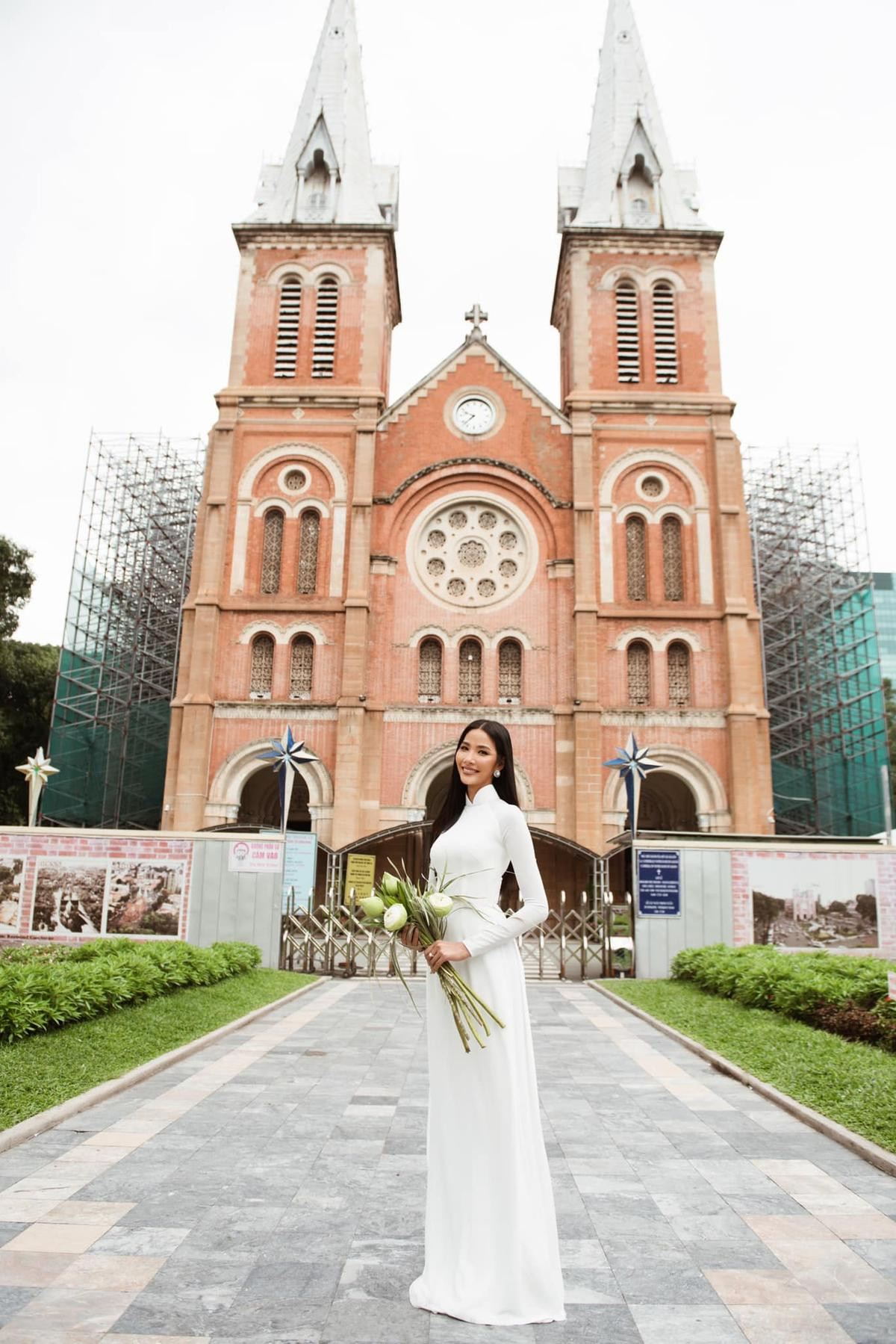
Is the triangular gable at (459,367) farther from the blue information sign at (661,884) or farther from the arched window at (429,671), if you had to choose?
the blue information sign at (661,884)

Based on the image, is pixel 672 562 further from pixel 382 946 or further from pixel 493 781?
pixel 493 781

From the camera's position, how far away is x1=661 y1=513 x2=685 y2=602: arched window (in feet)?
97.5

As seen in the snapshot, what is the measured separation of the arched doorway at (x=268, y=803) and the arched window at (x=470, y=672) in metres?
5.96

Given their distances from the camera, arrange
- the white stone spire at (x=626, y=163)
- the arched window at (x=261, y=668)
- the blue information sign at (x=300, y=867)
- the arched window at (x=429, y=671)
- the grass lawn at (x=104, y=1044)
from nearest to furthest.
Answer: the grass lawn at (x=104, y=1044) → the blue information sign at (x=300, y=867) → the arched window at (x=261, y=668) → the arched window at (x=429, y=671) → the white stone spire at (x=626, y=163)

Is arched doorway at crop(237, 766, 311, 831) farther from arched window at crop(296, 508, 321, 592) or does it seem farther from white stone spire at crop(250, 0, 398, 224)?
white stone spire at crop(250, 0, 398, 224)

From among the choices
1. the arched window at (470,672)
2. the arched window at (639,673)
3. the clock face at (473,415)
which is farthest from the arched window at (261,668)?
the arched window at (639,673)

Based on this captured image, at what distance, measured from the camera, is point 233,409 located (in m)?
31.0

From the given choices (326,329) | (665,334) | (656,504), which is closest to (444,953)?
(656,504)

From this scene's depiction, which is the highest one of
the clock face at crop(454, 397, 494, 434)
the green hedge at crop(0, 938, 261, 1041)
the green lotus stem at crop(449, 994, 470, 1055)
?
the clock face at crop(454, 397, 494, 434)

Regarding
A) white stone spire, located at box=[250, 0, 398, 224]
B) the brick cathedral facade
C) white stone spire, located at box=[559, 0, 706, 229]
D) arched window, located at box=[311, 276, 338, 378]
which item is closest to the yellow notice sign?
the brick cathedral facade

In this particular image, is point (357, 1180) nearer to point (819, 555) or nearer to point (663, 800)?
point (663, 800)

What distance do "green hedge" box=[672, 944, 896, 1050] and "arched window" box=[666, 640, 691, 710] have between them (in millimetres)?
12790

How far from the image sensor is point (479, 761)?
4.43 meters

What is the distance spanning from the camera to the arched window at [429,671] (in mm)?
28844
